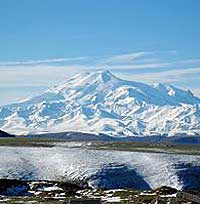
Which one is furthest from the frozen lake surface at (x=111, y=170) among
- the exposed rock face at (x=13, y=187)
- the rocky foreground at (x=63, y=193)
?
the exposed rock face at (x=13, y=187)

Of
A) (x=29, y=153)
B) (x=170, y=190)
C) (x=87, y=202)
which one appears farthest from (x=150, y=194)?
(x=29, y=153)

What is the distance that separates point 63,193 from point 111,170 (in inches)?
809

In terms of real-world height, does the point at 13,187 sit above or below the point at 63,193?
above

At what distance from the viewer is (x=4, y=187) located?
77938mm

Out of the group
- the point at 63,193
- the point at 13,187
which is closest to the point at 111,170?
the point at 13,187

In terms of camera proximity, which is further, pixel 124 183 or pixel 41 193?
pixel 124 183

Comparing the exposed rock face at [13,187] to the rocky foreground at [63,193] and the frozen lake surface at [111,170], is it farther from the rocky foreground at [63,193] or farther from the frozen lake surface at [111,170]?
the frozen lake surface at [111,170]

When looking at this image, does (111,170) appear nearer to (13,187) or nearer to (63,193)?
(13,187)

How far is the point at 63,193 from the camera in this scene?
7306 cm

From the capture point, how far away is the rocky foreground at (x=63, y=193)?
62750mm

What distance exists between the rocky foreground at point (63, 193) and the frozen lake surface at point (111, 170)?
6709 millimetres

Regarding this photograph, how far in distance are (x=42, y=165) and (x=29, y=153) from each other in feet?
60.8

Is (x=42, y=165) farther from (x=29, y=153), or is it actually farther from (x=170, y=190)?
(x=170, y=190)

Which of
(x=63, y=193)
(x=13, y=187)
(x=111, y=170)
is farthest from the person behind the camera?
(x=111, y=170)
